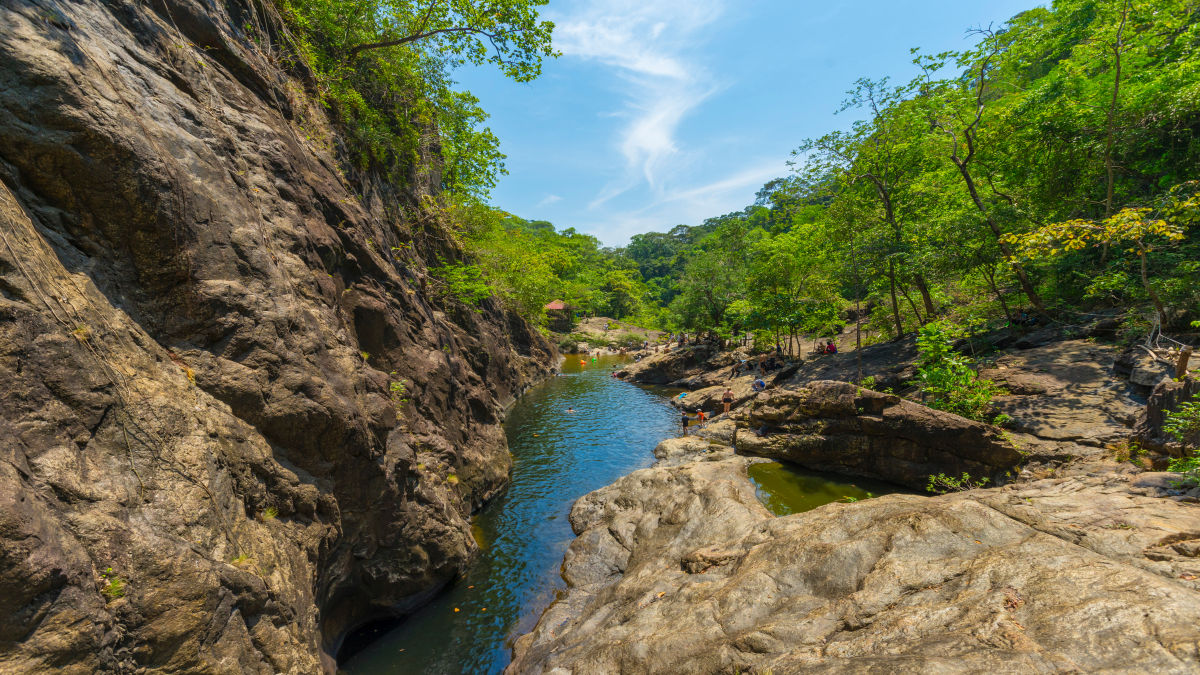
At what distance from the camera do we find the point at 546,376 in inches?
1614

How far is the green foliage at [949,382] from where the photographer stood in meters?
13.4

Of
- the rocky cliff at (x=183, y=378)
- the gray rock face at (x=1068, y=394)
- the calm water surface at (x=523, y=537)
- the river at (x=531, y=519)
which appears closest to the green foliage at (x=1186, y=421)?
the gray rock face at (x=1068, y=394)

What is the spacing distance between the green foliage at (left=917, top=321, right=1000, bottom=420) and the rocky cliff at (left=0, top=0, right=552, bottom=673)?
53.0ft

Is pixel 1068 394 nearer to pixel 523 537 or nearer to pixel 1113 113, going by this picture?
pixel 1113 113

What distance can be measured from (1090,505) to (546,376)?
122 feet

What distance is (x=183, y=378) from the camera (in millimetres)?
5719

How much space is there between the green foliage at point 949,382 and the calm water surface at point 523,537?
1149cm

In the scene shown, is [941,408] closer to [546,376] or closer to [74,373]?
[74,373]

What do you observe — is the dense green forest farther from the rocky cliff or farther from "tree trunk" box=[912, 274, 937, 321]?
the rocky cliff

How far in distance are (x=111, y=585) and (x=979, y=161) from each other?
30.4 metres

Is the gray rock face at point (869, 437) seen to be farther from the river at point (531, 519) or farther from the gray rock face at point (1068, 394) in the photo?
the gray rock face at point (1068, 394)

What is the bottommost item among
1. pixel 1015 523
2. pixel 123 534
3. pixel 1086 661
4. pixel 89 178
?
pixel 1015 523

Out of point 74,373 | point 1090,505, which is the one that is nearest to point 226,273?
point 74,373

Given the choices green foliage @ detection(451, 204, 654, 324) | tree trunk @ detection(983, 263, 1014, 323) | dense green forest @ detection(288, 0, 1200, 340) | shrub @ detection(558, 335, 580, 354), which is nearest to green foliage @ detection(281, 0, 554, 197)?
dense green forest @ detection(288, 0, 1200, 340)
